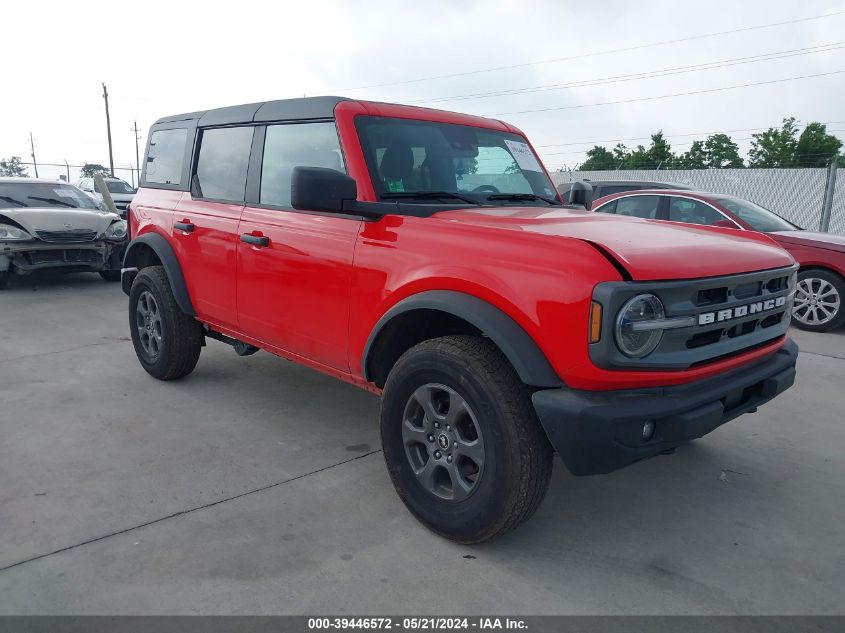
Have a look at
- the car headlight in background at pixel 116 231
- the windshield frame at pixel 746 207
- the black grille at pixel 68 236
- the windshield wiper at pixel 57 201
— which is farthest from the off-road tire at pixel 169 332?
the windshield frame at pixel 746 207

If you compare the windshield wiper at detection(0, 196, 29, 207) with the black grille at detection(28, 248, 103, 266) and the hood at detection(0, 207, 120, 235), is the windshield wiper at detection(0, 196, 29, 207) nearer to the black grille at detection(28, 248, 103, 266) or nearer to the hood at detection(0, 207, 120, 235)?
the hood at detection(0, 207, 120, 235)

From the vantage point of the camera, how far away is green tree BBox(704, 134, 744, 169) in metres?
47.0

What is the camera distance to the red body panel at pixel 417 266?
2389mm

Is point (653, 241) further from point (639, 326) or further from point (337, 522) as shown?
point (337, 522)

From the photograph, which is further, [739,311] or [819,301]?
[819,301]

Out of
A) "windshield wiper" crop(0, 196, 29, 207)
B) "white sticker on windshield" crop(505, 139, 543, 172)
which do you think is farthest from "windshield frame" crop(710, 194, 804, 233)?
"windshield wiper" crop(0, 196, 29, 207)

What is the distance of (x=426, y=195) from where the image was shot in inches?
132

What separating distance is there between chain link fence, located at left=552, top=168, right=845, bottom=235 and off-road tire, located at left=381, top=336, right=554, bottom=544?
593 inches

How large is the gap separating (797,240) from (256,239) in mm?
6228

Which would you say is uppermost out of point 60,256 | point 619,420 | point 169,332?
point 619,420

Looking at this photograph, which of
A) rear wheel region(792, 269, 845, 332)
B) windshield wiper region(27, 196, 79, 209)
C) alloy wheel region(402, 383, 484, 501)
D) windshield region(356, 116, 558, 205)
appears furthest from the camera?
windshield wiper region(27, 196, 79, 209)

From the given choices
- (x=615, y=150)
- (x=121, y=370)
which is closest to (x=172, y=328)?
(x=121, y=370)

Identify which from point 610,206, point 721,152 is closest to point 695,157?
point 721,152
